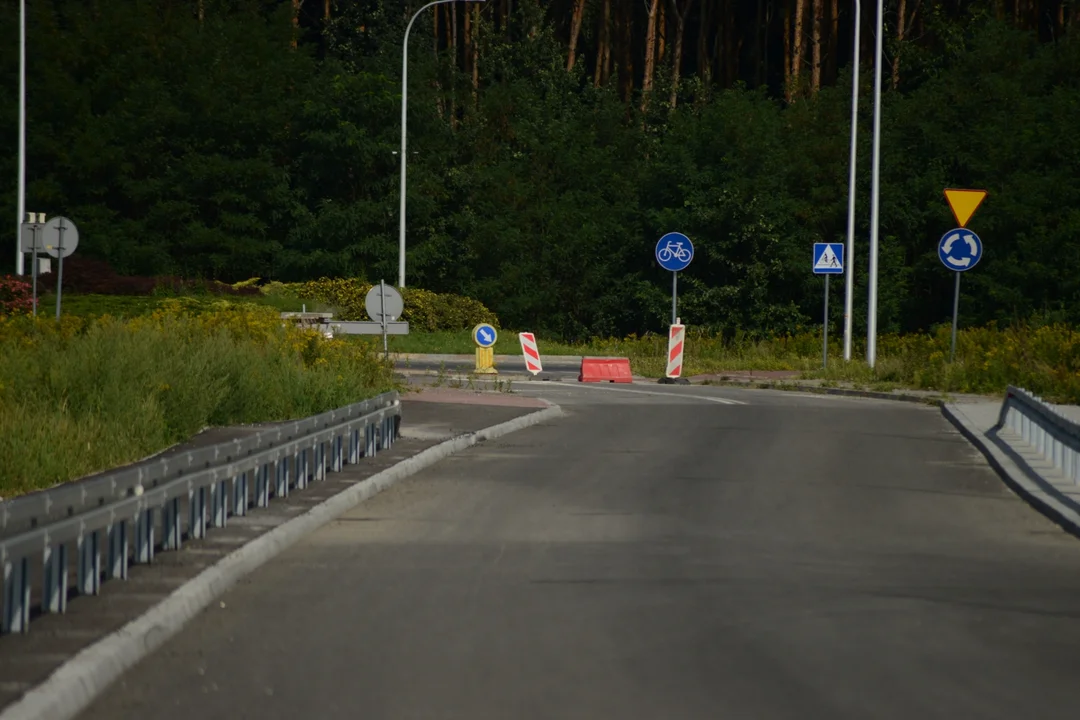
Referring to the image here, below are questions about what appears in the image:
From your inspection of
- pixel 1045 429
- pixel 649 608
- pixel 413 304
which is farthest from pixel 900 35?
pixel 649 608

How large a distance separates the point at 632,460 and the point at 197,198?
51135mm

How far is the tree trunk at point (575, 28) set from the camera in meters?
74.9

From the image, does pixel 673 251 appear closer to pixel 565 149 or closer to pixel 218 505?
pixel 218 505

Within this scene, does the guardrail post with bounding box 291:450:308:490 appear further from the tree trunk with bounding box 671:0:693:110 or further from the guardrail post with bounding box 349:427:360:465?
the tree trunk with bounding box 671:0:693:110

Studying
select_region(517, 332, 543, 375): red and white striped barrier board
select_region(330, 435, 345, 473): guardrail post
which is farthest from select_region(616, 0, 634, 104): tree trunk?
select_region(330, 435, 345, 473): guardrail post

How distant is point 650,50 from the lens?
71812mm

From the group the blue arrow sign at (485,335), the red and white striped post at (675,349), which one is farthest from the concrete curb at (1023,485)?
the blue arrow sign at (485,335)

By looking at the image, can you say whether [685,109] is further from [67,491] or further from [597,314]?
[67,491]

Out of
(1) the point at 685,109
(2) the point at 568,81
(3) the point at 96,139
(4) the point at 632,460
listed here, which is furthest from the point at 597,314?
(4) the point at 632,460

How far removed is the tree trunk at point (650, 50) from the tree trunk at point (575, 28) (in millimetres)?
3139

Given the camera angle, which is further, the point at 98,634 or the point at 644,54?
the point at 644,54

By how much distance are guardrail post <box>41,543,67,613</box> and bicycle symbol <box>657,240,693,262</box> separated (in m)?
30.1

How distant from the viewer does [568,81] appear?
72875 millimetres

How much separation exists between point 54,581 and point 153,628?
0.62 metres
